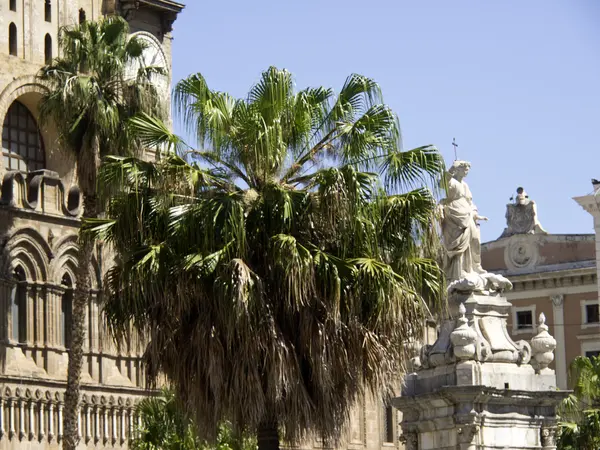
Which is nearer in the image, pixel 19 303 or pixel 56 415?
pixel 19 303

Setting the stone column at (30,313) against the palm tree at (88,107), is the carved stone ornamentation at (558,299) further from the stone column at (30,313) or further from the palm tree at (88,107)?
the palm tree at (88,107)

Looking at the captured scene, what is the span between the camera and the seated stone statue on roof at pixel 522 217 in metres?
84.1

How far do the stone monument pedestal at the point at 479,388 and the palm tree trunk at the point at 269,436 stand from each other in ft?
10.1

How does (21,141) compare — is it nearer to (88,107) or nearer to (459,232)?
(88,107)

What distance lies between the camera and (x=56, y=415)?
2109 inches

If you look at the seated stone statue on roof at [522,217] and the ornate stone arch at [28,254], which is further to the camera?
the seated stone statue on roof at [522,217]

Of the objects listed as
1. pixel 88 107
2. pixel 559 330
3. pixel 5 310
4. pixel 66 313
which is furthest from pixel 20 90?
pixel 559 330

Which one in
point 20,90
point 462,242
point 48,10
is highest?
point 48,10

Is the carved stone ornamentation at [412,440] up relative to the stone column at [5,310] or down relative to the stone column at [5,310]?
down

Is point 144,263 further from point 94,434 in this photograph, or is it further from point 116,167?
point 94,434

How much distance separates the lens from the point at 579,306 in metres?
80.7

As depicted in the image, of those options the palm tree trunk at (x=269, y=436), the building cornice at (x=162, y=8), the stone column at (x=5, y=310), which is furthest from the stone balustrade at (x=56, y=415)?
the palm tree trunk at (x=269, y=436)

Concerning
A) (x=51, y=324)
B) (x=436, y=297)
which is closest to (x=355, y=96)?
(x=436, y=297)

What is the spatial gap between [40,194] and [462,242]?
85.1 feet
